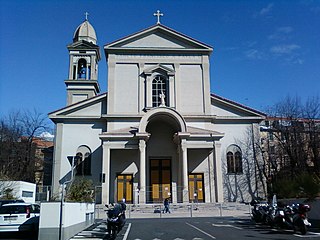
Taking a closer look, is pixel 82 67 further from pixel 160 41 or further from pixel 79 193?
pixel 79 193

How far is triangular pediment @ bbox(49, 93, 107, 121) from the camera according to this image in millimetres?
32438

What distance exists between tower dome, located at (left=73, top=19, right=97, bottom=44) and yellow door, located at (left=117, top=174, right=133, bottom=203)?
20.2m

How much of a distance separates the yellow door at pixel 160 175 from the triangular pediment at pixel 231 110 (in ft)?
23.8

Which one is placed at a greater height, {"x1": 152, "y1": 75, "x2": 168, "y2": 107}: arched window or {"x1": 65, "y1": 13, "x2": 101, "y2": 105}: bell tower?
{"x1": 65, "y1": 13, "x2": 101, "y2": 105}: bell tower

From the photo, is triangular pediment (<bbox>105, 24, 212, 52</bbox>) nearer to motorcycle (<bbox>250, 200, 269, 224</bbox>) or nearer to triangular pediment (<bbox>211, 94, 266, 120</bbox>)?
triangular pediment (<bbox>211, 94, 266, 120</bbox>)

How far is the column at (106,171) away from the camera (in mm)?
28812

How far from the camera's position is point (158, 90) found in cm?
3362

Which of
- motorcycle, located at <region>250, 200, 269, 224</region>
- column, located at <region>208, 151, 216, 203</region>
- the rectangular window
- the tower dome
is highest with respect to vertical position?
the tower dome

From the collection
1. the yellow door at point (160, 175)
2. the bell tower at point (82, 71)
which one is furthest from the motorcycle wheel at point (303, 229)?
the bell tower at point (82, 71)

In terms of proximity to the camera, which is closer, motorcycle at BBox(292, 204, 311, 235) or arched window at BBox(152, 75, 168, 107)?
motorcycle at BBox(292, 204, 311, 235)

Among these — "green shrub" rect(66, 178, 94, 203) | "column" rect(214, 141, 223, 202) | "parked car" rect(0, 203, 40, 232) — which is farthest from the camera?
"column" rect(214, 141, 223, 202)

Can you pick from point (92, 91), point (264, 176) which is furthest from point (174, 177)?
point (92, 91)

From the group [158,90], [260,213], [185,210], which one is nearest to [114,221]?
[260,213]

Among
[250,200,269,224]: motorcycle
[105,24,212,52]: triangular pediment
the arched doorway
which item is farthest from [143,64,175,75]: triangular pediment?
[250,200,269,224]: motorcycle
